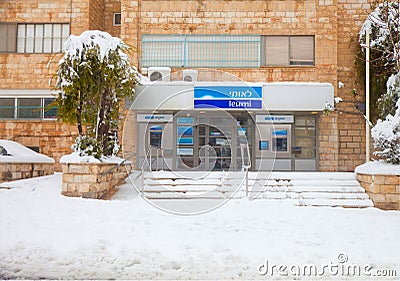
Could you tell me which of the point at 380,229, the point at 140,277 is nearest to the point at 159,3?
the point at 380,229

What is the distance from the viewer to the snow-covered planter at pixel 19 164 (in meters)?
11.2

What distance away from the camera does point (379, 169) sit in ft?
29.7

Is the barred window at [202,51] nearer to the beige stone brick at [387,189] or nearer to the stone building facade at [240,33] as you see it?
the stone building facade at [240,33]

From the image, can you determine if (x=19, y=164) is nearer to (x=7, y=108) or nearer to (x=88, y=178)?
(x=88, y=178)

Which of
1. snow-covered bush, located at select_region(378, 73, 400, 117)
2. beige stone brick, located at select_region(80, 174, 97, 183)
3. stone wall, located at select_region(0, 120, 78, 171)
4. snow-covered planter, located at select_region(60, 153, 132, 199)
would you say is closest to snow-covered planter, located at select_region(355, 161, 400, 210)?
snow-covered bush, located at select_region(378, 73, 400, 117)

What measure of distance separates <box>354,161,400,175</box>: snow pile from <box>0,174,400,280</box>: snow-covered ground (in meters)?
0.98

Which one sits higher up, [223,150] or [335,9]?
[335,9]

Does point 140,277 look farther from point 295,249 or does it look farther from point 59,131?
point 59,131

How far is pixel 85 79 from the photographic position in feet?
33.3

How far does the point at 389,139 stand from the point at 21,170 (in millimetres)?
9547

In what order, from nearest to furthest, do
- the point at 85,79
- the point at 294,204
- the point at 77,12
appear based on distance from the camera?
1. the point at 294,204
2. the point at 85,79
3. the point at 77,12

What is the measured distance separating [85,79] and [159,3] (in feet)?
22.9

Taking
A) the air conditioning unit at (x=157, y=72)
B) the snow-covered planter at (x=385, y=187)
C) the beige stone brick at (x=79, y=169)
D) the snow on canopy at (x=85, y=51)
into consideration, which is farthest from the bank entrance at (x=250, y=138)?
the snow-covered planter at (x=385, y=187)

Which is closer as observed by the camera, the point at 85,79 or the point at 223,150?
the point at 85,79
